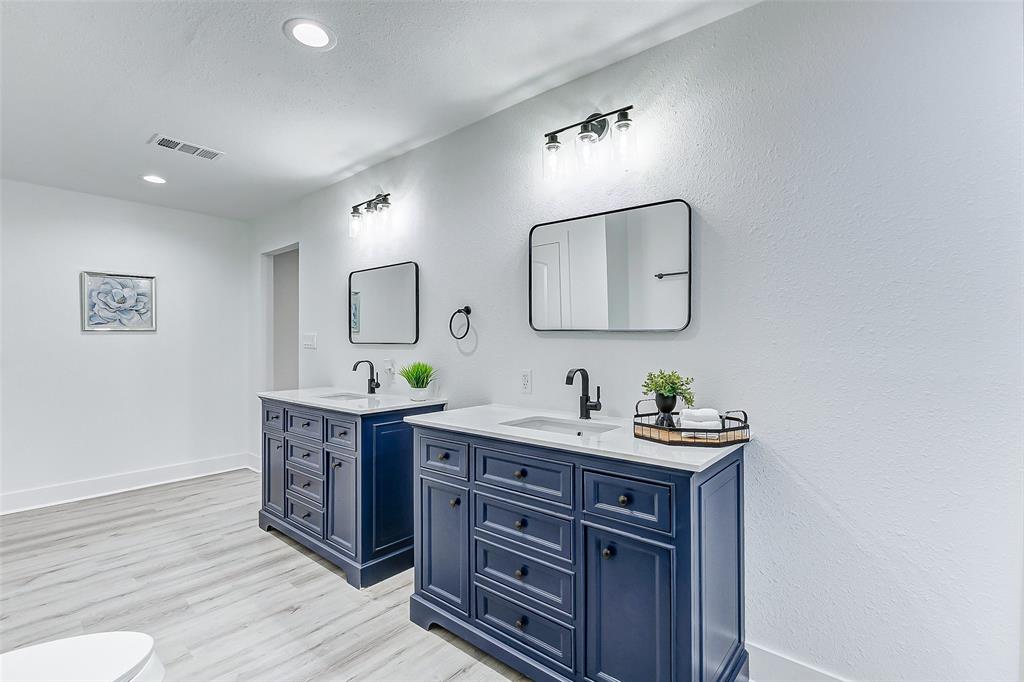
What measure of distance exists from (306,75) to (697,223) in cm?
191

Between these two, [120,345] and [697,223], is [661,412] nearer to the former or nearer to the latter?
[697,223]

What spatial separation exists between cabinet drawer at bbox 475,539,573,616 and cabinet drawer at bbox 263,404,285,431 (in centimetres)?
184

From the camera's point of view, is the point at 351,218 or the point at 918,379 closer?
the point at 918,379

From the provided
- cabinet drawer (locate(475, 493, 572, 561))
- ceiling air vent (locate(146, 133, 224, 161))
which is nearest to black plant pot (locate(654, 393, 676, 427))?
cabinet drawer (locate(475, 493, 572, 561))

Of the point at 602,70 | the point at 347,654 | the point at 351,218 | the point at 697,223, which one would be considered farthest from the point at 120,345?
the point at 697,223

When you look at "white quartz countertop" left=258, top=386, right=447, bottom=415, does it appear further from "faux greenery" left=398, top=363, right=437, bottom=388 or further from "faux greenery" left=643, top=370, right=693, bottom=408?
"faux greenery" left=643, top=370, right=693, bottom=408

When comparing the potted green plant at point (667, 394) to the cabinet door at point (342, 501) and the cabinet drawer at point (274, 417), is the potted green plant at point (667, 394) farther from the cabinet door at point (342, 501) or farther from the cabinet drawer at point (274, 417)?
the cabinet drawer at point (274, 417)

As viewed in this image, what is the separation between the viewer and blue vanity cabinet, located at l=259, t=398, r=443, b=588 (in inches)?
107

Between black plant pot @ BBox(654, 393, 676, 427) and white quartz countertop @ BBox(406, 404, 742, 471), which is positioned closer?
white quartz countertop @ BBox(406, 404, 742, 471)

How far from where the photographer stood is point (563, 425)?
235 centimetres

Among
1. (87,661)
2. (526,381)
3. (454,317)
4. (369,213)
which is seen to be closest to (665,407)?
(526,381)

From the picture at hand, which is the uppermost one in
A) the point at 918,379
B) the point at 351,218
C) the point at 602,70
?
the point at 602,70

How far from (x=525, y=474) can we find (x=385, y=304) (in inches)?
78.6

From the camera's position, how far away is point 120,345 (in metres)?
4.43
